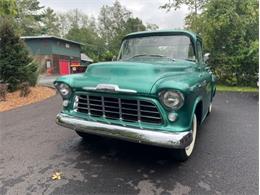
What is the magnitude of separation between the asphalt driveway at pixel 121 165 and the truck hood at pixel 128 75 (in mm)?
1137

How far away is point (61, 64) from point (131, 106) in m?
30.8

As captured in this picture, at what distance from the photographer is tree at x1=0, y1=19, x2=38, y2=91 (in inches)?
418

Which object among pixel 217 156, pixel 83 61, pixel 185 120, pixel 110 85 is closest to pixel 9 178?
pixel 110 85

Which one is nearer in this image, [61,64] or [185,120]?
[185,120]

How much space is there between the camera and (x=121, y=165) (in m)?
3.49

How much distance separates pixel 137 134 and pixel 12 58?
9622mm

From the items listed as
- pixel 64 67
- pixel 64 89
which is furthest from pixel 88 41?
pixel 64 89

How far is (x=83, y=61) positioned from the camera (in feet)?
134

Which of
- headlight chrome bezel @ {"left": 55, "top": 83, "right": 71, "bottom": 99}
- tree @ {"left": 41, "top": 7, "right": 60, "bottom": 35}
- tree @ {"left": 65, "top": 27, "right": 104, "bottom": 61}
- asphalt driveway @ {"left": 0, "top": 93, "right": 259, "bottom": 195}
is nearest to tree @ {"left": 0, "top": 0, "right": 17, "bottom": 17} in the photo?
asphalt driveway @ {"left": 0, "top": 93, "right": 259, "bottom": 195}

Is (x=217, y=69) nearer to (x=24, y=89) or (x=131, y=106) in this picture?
(x=24, y=89)

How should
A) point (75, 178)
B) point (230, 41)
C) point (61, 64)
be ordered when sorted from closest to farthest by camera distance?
point (75, 178) → point (230, 41) → point (61, 64)

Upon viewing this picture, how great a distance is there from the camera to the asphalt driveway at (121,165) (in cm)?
292

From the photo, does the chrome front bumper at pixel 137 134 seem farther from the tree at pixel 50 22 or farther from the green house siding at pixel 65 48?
the tree at pixel 50 22

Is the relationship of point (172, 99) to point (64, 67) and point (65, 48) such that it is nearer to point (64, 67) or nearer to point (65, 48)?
point (64, 67)
